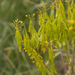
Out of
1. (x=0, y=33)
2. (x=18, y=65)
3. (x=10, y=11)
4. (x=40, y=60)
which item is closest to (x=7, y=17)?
(x=10, y=11)

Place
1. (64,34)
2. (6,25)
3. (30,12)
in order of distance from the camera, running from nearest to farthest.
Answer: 1. (64,34)
2. (6,25)
3. (30,12)

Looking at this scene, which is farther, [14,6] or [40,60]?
[14,6]

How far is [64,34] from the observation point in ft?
2.07

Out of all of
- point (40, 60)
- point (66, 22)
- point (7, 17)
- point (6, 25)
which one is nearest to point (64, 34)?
point (66, 22)

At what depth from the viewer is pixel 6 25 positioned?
1.70 metres

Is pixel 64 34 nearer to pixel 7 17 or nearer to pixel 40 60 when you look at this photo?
pixel 40 60

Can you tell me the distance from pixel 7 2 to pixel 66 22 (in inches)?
50.7

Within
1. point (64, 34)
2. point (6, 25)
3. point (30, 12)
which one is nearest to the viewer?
point (64, 34)

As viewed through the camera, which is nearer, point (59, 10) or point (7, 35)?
point (59, 10)

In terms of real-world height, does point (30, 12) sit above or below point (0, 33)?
above

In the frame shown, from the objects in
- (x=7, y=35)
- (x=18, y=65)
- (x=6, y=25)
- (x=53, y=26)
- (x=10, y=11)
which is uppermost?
(x=53, y=26)

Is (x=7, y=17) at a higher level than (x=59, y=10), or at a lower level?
lower

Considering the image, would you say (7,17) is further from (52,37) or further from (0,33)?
(52,37)

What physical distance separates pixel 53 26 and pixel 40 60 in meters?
0.18
